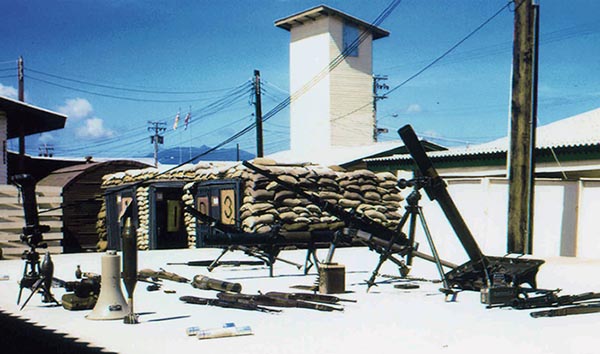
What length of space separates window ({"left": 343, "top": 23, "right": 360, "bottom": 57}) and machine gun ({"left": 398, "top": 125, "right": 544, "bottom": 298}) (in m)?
29.1

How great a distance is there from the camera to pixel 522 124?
11.4m

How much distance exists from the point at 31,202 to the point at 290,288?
3292 mm

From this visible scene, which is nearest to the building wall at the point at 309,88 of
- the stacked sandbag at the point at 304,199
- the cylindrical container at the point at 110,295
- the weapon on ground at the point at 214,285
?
the stacked sandbag at the point at 304,199

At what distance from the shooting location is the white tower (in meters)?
34.3

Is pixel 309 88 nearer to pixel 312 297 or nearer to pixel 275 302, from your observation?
pixel 312 297

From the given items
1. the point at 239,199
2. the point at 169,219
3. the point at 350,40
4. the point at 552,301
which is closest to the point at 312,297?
the point at 552,301

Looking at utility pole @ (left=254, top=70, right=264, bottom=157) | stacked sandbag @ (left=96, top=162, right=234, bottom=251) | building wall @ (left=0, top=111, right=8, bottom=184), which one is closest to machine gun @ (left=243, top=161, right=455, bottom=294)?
stacked sandbag @ (left=96, top=162, right=234, bottom=251)

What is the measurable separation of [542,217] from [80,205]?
525 inches

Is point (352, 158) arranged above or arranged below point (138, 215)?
above

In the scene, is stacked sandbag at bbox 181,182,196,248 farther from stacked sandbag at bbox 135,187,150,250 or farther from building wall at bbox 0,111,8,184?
building wall at bbox 0,111,8,184

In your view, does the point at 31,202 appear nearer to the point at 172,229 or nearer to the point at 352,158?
the point at 172,229

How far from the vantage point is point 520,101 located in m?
11.4

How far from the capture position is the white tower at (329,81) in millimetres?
34272

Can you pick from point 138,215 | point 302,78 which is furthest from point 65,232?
point 302,78
